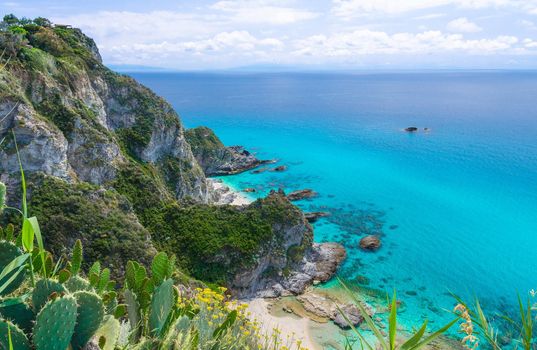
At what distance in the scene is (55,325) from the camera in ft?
16.1

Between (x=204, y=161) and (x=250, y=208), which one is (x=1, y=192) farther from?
(x=204, y=161)

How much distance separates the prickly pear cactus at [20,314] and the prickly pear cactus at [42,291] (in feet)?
0.48

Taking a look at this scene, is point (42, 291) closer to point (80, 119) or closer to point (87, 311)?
point (87, 311)

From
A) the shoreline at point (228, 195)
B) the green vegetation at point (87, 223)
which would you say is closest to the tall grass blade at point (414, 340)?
the green vegetation at point (87, 223)

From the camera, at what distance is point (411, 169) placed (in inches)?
2773

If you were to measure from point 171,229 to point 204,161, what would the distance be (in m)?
31.8

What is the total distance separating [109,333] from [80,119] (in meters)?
32.8

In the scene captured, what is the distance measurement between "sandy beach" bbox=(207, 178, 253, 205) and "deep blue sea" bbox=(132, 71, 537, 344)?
2505mm

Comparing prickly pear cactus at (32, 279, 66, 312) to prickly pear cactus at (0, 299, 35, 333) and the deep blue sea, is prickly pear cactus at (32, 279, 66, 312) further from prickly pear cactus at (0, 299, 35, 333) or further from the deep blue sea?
the deep blue sea

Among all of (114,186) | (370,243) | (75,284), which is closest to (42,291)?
(75,284)

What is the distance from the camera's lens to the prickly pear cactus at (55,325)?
4.86 metres

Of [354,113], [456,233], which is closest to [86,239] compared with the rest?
[456,233]

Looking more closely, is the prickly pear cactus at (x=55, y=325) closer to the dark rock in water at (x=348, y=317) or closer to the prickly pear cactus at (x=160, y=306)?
the prickly pear cactus at (x=160, y=306)

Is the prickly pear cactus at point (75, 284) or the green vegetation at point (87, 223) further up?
the prickly pear cactus at point (75, 284)
